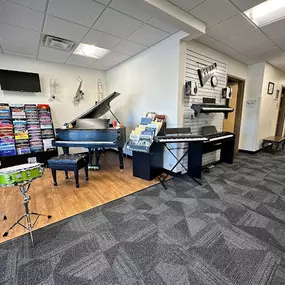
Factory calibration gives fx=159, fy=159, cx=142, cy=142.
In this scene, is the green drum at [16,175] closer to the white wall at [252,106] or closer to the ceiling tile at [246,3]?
the ceiling tile at [246,3]

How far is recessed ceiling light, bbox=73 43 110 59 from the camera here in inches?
145

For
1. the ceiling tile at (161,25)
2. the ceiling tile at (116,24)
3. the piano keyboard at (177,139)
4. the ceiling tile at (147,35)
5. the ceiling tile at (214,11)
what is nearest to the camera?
the ceiling tile at (214,11)

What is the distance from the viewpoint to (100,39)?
321cm

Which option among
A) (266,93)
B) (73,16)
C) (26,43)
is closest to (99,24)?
(73,16)

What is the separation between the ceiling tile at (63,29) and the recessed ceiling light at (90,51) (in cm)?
53

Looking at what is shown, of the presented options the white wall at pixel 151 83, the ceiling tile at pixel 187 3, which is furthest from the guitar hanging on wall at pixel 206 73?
the ceiling tile at pixel 187 3

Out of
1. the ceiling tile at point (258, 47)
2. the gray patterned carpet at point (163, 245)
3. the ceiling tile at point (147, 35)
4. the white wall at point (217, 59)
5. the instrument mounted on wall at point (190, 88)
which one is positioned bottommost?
the gray patterned carpet at point (163, 245)

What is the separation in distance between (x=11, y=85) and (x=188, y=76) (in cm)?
425

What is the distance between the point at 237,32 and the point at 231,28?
0.25 metres

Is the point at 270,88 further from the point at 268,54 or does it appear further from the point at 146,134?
the point at 146,134

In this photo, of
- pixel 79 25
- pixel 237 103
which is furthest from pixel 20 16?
pixel 237 103

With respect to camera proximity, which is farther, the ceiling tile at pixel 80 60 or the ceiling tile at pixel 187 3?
the ceiling tile at pixel 80 60

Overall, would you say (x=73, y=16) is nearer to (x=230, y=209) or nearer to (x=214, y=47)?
(x=214, y=47)

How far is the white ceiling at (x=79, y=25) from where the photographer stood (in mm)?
2221
